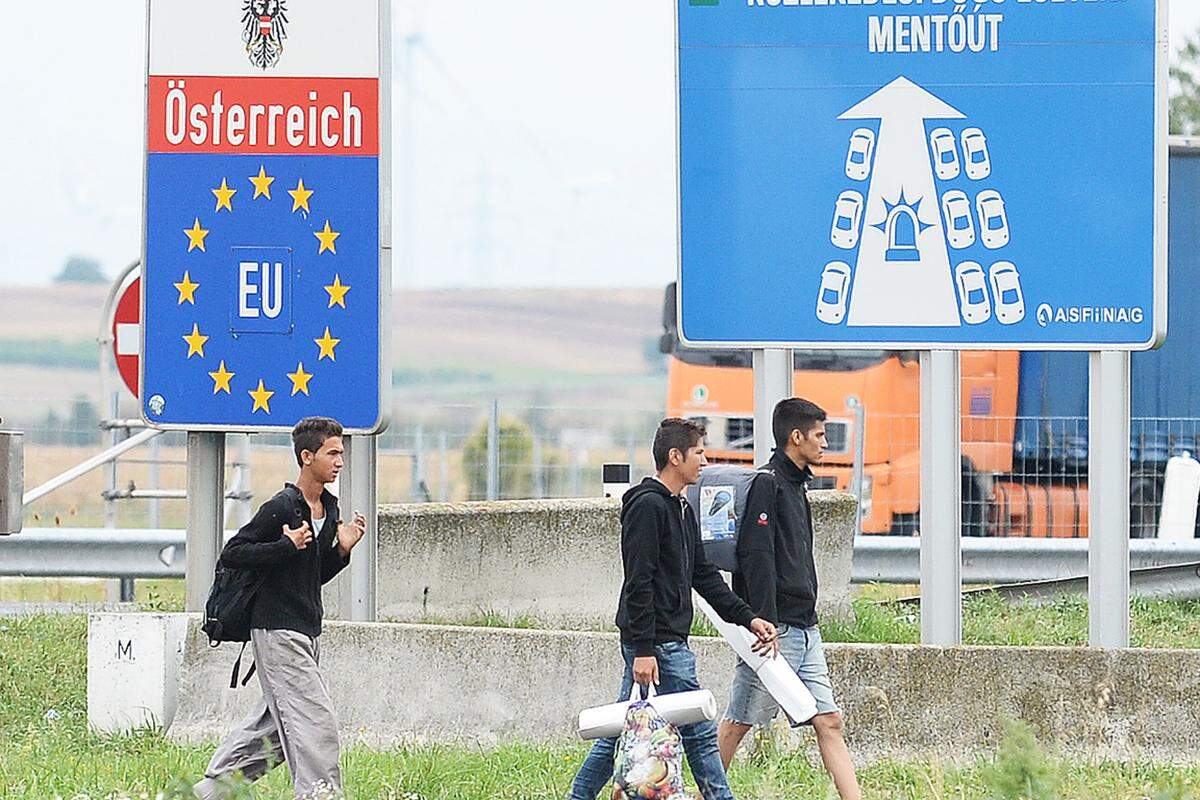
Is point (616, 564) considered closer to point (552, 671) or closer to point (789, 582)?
point (552, 671)

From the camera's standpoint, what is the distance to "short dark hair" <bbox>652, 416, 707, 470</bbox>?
7207 mm

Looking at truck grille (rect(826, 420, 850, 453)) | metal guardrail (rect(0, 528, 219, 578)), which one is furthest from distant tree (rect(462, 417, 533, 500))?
metal guardrail (rect(0, 528, 219, 578))

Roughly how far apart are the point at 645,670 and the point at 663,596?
29 centimetres

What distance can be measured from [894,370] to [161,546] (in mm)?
9598

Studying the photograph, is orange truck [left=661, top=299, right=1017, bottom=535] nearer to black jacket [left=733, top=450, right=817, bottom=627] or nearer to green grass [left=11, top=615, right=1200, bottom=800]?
green grass [left=11, top=615, right=1200, bottom=800]

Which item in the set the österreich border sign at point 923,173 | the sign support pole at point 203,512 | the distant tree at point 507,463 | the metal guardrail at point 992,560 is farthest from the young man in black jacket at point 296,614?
the distant tree at point 507,463

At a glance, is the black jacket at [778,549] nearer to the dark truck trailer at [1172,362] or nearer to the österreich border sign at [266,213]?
the österreich border sign at [266,213]

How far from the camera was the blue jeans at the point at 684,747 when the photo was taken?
7.22m

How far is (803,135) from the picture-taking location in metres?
9.44

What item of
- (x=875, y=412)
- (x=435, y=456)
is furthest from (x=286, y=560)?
(x=875, y=412)

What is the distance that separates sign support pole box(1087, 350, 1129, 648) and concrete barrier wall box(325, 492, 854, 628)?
226 cm

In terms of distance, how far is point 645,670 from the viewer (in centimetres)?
710

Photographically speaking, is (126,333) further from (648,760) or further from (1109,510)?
(648,760)

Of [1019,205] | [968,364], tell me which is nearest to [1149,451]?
[968,364]
